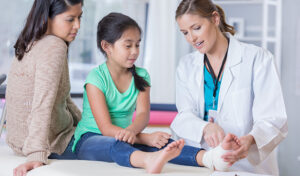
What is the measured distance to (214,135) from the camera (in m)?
1.51

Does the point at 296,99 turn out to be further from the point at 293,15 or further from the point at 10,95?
the point at 10,95

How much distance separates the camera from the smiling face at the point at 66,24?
5.58ft

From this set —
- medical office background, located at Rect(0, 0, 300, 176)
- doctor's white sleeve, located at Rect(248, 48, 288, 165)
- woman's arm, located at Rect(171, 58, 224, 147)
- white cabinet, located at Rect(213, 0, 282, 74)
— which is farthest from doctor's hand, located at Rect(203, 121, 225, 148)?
white cabinet, located at Rect(213, 0, 282, 74)

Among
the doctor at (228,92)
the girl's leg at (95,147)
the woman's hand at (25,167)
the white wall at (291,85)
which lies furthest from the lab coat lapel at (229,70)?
the white wall at (291,85)

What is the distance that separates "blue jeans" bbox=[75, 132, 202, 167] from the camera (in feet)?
4.75

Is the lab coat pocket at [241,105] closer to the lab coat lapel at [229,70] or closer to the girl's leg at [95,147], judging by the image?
the lab coat lapel at [229,70]

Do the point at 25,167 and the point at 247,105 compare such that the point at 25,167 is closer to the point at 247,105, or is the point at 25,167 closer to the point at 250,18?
the point at 247,105

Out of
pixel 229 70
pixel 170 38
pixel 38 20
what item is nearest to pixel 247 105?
pixel 229 70

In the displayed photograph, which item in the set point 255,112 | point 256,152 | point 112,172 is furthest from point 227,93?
point 112,172

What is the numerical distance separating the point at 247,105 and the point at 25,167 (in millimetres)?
940

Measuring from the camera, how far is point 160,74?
3539mm

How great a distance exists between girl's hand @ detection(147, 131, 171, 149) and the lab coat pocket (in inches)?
12.5

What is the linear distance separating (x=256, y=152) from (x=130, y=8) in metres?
2.63

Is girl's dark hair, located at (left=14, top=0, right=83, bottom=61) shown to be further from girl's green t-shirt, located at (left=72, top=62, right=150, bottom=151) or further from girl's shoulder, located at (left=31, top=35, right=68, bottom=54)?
girl's green t-shirt, located at (left=72, top=62, right=150, bottom=151)
